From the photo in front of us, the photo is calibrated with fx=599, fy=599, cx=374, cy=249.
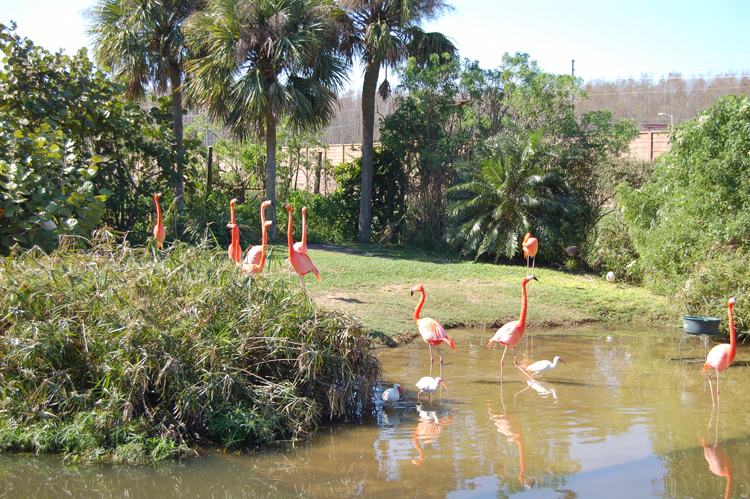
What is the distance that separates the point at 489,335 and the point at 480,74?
8.73 m

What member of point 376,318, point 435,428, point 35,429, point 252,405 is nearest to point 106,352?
point 35,429

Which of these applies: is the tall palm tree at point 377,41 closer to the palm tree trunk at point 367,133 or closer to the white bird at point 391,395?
the palm tree trunk at point 367,133

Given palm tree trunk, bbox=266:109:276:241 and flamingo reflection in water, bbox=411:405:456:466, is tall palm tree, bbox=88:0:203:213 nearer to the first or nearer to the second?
palm tree trunk, bbox=266:109:276:241

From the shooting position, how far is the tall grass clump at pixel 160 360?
459cm

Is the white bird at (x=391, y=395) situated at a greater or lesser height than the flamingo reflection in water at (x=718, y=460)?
greater

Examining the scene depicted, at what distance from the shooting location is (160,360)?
4.77 meters

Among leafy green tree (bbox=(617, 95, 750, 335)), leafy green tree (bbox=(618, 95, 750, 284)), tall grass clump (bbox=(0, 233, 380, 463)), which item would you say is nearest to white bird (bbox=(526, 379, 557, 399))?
tall grass clump (bbox=(0, 233, 380, 463))

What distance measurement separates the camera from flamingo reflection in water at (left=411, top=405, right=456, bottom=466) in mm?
4973

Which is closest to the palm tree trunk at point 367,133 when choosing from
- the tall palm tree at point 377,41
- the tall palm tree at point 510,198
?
the tall palm tree at point 377,41

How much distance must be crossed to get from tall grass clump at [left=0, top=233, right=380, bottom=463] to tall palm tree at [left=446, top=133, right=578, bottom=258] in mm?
8409

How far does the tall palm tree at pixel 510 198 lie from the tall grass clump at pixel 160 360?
331 inches

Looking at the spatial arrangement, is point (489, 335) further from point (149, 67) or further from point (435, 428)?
point (149, 67)

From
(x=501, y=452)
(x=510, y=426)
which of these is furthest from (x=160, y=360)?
(x=510, y=426)

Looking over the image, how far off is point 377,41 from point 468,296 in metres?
7.42
